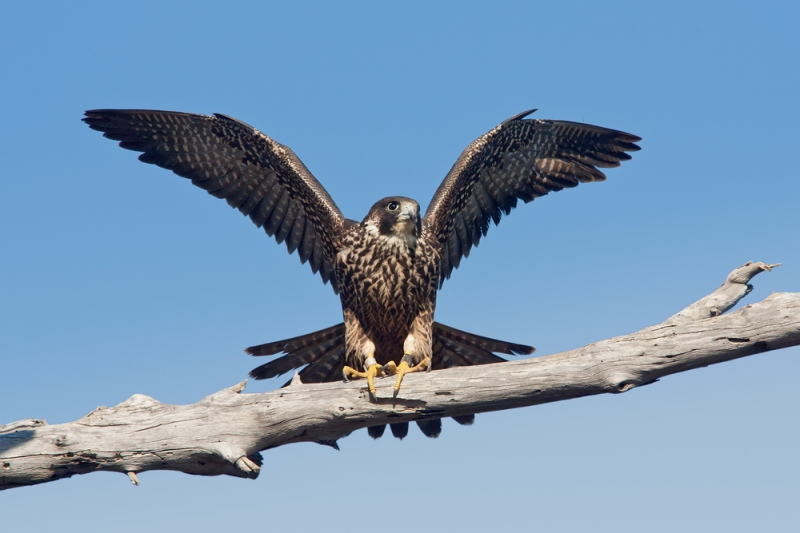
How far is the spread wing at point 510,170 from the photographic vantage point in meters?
6.45

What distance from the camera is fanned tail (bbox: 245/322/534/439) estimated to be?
559 centimetres

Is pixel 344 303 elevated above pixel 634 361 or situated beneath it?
elevated above

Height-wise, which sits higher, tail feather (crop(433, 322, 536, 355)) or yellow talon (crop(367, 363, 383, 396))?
tail feather (crop(433, 322, 536, 355))

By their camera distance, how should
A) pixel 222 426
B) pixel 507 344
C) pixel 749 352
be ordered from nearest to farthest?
1. pixel 749 352
2. pixel 222 426
3. pixel 507 344

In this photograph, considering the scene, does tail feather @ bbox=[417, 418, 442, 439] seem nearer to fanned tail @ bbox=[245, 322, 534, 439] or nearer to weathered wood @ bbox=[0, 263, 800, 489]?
fanned tail @ bbox=[245, 322, 534, 439]

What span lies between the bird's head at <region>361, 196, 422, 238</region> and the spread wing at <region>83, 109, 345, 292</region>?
20.7 inches

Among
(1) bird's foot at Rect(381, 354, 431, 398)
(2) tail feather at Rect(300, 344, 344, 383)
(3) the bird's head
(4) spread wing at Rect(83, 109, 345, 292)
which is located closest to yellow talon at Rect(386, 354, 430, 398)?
(1) bird's foot at Rect(381, 354, 431, 398)

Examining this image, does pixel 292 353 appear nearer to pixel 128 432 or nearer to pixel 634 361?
pixel 128 432

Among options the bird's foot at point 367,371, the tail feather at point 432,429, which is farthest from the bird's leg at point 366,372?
the tail feather at point 432,429

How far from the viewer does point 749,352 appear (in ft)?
14.2

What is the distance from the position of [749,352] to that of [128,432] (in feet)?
12.0

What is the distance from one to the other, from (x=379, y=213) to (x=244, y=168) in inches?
55.9

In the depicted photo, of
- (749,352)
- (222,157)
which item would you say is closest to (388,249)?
(222,157)

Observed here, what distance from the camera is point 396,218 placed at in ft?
Result: 18.7
